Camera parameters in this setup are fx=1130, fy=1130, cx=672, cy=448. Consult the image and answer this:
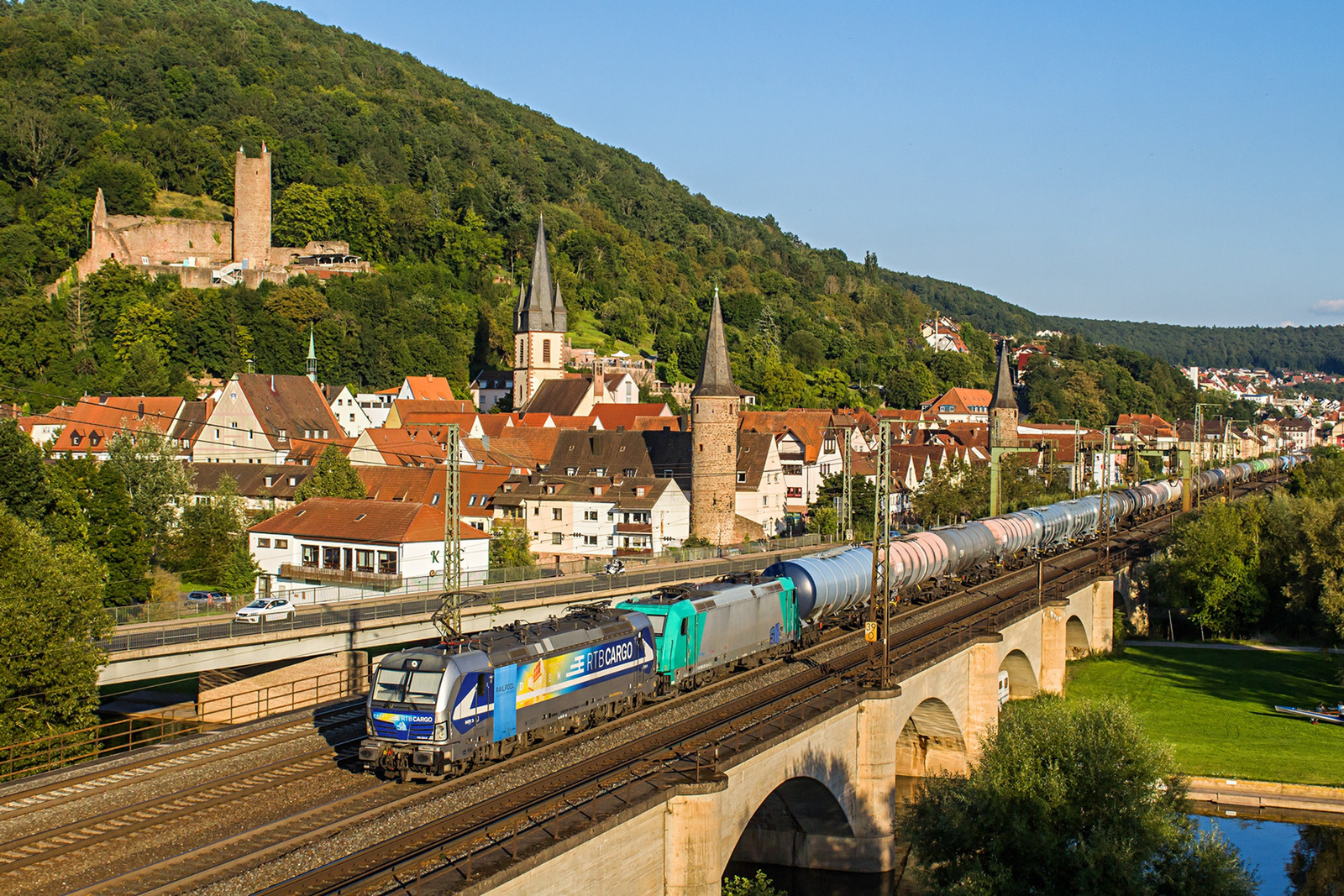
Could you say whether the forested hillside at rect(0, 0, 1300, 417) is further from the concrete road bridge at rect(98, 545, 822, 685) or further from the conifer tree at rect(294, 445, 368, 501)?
the concrete road bridge at rect(98, 545, 822, 685)

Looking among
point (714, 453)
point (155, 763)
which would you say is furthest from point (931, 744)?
point (714, 453)

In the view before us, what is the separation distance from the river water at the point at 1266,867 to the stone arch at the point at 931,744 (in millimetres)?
7776

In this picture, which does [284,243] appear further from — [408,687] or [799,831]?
[408,687]

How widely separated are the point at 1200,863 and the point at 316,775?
18.3 metres

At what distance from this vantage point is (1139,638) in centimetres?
6581

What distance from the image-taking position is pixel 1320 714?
44906 mm

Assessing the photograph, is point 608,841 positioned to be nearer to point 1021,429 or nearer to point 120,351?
point 120,351

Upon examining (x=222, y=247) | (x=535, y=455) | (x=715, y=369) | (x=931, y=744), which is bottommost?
(x=931, y=744)

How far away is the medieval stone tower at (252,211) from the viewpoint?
14738cm

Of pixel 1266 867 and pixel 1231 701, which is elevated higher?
pixel 1231 701

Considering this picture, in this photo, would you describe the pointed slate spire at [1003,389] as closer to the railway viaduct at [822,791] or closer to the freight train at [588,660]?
the railway viaduct at [822,791]

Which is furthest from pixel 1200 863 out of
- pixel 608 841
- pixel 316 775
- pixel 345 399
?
pixel 345 399

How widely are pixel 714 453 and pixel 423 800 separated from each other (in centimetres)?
5154

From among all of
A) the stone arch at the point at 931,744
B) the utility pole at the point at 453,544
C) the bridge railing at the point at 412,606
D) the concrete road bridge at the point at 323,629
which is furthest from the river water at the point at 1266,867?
the concrete road bridge at the point at 323,629
